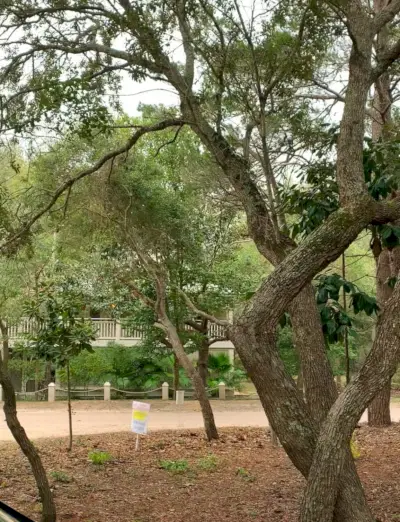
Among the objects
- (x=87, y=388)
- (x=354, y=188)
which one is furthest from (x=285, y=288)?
(x=87, y=388)

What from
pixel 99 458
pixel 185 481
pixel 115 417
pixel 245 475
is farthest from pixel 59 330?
pixel 115 417

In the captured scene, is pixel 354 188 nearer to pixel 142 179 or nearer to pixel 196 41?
pixel 196 41

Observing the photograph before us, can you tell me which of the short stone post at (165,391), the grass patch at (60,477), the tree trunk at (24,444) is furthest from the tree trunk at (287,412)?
the short stone post at (165,391)

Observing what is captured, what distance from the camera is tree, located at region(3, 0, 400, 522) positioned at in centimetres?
549

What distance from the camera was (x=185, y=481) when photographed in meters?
9.29

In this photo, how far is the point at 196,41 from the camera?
28.1ft

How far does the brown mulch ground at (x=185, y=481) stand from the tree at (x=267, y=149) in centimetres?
149

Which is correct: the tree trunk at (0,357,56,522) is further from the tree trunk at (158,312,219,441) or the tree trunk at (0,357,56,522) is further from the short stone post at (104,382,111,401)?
the short stone post at (104,382,111,401)

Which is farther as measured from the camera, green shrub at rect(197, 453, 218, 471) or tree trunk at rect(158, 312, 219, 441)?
tree trunk at rect(158, 312, 219, 441)

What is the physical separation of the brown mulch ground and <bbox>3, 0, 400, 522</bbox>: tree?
1.49 metres

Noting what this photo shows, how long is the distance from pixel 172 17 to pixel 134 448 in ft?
24.1

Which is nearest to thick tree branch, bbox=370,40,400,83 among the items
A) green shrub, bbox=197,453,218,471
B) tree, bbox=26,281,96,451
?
green shrub, bbox=197,453,218,471

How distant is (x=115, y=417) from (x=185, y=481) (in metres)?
9.76

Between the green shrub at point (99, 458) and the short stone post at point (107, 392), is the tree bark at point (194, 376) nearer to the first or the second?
the green shrub at point (99, 458)
